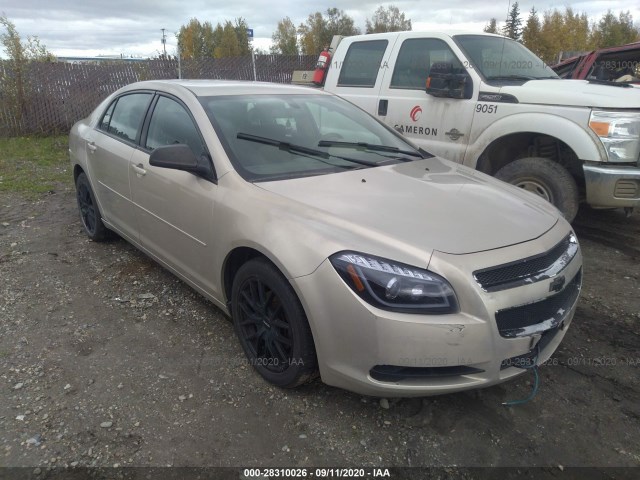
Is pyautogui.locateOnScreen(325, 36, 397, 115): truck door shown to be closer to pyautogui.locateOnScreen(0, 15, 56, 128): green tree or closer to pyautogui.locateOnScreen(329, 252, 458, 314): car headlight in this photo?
pyautogui.locateOnScreen(329, 252, 458, 314): car headlight

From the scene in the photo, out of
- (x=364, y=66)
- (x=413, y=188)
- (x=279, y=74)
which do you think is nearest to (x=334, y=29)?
(x=279, y=74)

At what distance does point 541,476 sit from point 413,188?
156 cm

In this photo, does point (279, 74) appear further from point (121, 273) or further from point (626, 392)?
point (626, 392)

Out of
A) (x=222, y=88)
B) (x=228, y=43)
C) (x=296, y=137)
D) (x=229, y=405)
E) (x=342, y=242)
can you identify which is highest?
(x=228, y=43)

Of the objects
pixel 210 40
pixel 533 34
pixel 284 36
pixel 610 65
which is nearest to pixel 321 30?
pixel 284 36

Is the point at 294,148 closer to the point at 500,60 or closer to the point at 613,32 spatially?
the point at 500,60

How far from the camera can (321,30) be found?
203 feet

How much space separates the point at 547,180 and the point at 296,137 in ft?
8.72

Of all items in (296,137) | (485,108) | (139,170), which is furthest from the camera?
(485,108)

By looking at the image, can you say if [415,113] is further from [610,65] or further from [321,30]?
[321,30]

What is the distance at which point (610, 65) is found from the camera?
6.97 meters

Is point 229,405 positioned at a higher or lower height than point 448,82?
lower

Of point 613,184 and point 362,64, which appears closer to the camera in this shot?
point 613,184

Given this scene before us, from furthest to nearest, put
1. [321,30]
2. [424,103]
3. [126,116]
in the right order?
[321,30] < [424,103] < [126,116]
